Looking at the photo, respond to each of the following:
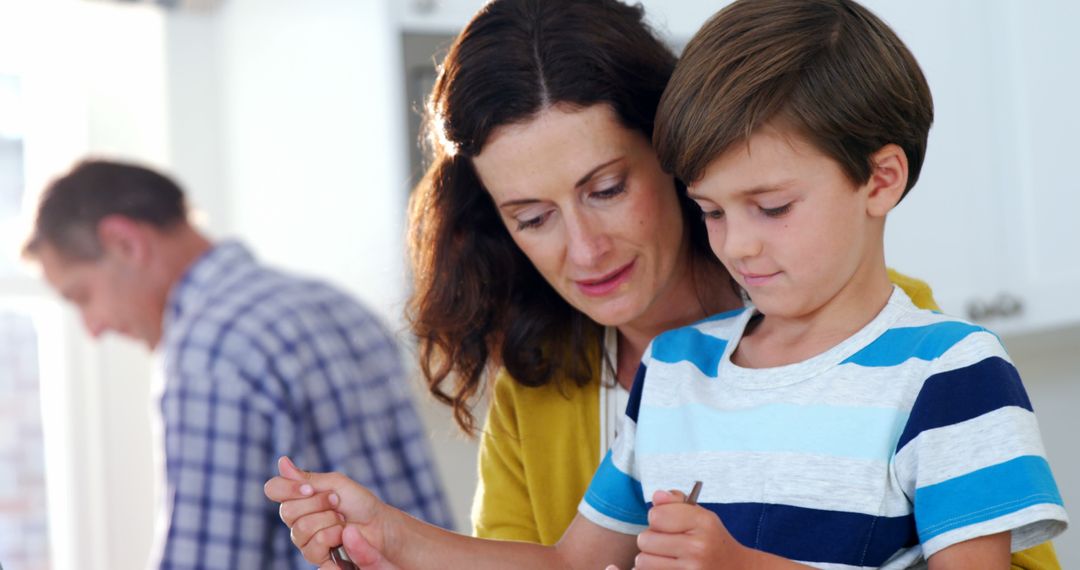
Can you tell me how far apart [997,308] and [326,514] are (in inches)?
71.3

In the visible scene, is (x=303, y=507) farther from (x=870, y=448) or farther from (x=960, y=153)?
(x=960, y=153)

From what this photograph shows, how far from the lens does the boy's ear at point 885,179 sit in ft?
3.38

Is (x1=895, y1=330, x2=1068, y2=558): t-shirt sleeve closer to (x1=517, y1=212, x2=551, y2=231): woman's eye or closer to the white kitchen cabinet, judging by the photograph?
(x1=517, y1=212, x2=551, y2=231): woman's eye

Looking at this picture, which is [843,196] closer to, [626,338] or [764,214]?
[764,214]

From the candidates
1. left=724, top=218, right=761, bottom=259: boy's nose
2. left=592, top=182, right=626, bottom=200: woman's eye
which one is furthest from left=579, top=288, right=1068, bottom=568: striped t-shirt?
left=592, top=182, right=626, bottom=200: woman's eye

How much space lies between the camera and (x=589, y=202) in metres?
1.25

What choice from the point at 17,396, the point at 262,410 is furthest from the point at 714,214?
the point at 17,396

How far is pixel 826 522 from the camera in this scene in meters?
0.98

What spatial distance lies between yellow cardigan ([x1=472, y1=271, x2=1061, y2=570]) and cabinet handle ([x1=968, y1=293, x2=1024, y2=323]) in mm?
1350

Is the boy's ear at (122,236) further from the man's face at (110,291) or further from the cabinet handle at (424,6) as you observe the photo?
the cabinet handle at (424,6)

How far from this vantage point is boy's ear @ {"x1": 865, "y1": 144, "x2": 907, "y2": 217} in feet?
3.38

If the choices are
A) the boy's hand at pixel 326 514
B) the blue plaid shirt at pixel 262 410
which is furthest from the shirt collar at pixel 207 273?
the boy's hand at pixel 326 514

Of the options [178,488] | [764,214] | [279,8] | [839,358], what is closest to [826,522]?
[839,358]

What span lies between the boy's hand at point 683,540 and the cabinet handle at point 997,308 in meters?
1.80
